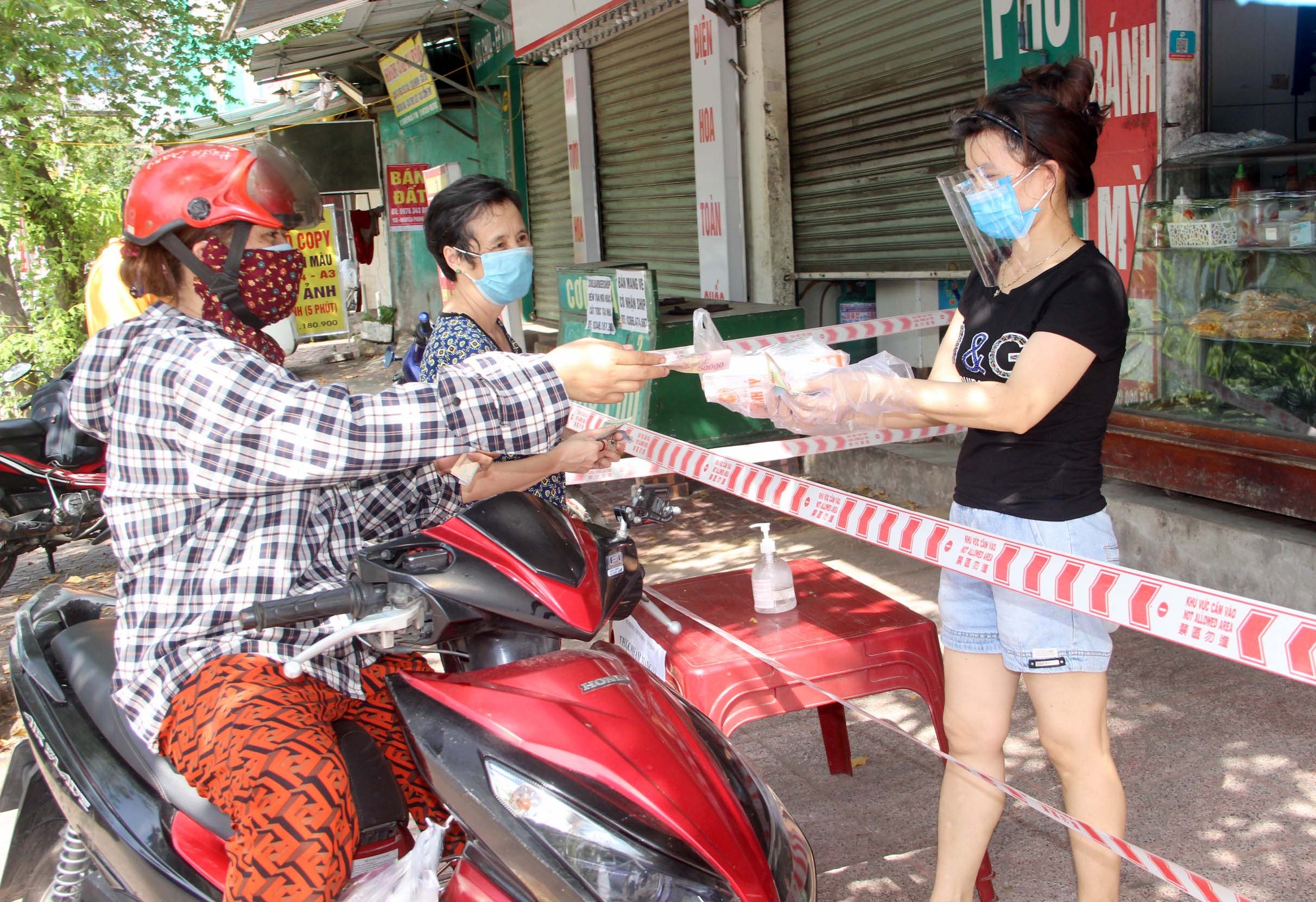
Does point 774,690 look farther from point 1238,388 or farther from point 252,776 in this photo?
point 1238,388

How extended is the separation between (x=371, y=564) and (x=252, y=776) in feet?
1.19

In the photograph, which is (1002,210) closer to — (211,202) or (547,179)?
(211,202)

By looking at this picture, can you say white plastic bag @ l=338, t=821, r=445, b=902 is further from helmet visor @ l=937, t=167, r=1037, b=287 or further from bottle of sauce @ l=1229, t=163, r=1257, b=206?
bottle of sauce @ l=1229, t=163, r=1257, b=206

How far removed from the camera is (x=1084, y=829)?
7.06ft

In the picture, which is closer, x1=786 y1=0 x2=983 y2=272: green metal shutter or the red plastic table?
the red plastic table

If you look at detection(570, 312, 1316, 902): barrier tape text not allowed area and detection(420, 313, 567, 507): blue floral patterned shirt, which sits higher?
detection(420, 313, 567, 507): blue floral patterned shirt

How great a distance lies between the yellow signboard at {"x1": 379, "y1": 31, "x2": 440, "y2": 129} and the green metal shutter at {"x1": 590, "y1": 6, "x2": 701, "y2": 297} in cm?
281

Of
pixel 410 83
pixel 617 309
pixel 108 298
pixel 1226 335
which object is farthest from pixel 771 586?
pixel 410 83

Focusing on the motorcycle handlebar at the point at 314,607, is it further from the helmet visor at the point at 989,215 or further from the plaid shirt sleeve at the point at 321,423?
the helmet visor at the point at 989,215

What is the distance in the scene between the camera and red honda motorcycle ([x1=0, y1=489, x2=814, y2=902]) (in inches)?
61.2

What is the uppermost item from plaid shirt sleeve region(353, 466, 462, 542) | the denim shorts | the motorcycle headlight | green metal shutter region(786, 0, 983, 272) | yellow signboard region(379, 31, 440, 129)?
yellow signboard region(379, 31, 440, 129)

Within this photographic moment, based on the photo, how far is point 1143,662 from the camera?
13.5 feet

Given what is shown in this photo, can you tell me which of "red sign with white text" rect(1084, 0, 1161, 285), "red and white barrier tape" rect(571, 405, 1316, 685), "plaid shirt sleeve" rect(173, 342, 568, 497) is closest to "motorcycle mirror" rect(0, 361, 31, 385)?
"red and white barrier tape" rect(571, 405, 1316, 685)

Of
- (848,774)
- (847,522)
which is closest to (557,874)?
(847,522)
